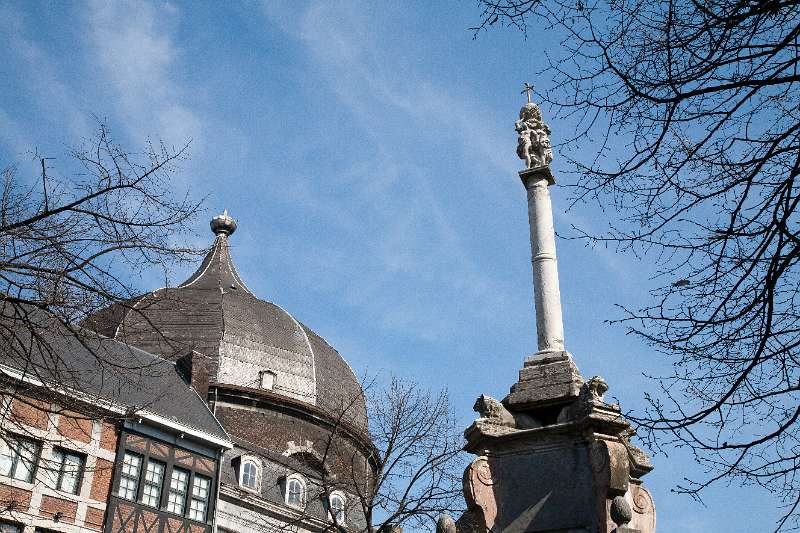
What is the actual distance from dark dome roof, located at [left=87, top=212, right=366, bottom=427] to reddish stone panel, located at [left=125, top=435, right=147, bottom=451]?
975 centimetres

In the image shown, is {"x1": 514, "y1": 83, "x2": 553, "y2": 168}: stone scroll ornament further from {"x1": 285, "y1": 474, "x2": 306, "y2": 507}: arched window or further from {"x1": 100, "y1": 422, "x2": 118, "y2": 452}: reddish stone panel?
{"x1": 285, "y1": 474, "x2": 306, "y2": 507}: arched window

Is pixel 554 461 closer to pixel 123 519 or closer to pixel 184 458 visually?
pixel 123 519

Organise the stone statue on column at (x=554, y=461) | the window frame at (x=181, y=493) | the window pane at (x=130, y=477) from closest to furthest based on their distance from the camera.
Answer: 1. the stone statue on column at (x=554, y=461)
2. the window pane at (x=130, y=477)
3. the window frame at (x=181, y=493)

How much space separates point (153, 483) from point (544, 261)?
1724 cm

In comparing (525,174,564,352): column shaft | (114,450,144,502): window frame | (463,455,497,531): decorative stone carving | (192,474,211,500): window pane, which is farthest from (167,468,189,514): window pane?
(463,455,497,531): decorative stone carving

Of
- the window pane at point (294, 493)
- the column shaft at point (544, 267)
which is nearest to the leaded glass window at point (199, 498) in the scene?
the window pane at point (294, 493)

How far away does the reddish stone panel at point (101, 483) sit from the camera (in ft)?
71.6

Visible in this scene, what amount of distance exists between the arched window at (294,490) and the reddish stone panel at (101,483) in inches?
323

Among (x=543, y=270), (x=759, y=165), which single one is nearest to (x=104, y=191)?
(x=543, y=270)

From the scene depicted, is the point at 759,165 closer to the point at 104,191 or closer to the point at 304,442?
the point at 104,191

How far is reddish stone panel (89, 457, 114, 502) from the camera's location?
21.8 m

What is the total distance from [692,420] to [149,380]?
2411cm

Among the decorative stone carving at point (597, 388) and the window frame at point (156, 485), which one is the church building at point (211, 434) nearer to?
the window frame at point (156, 485)

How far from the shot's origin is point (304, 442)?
34250mm
